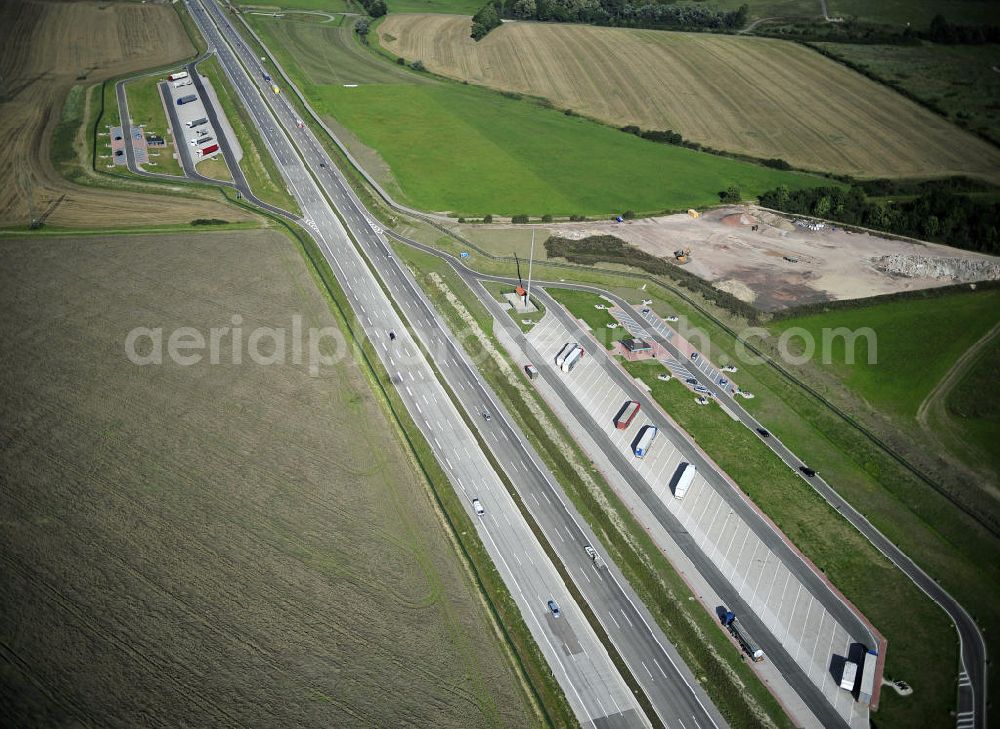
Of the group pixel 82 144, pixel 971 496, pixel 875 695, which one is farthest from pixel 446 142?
pixel 875 695

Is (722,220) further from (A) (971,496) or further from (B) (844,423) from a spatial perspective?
(A) (971,496)

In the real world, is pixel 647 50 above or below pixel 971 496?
above

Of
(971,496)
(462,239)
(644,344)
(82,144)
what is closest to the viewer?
(971,496)

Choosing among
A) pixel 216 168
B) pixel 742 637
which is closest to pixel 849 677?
pixel 742 637

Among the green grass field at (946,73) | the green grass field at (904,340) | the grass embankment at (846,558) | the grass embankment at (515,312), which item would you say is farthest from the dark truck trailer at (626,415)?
the green grass field at (946,73)

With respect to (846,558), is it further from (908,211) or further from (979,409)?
(908,211)

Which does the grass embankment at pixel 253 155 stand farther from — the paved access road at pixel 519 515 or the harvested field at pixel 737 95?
the harvested field at pixel 737 95
